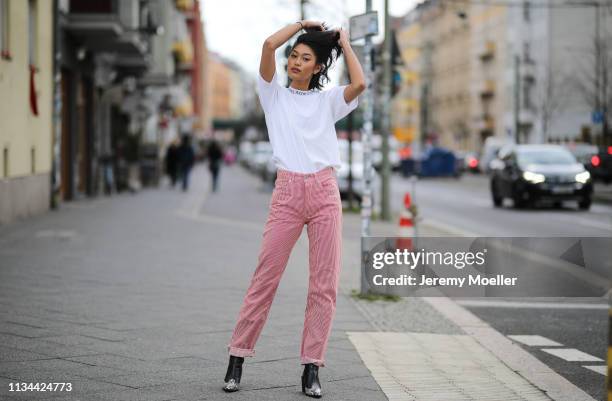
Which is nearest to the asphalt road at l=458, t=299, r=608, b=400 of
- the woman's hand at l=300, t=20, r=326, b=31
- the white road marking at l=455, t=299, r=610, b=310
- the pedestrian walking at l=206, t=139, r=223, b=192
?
the white road marking at l=455, t=299, r=610, b=310

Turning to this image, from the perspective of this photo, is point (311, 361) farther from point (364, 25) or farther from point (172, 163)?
point (172, 163)

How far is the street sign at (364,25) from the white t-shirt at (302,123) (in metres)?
4.03

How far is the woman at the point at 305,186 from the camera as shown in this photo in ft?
20.0

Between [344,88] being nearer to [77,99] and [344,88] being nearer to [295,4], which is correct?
[77,99]

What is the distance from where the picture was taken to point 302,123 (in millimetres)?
6121

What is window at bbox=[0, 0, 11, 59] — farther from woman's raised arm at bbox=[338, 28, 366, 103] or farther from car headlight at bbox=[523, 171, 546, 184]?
car headlight at bbox=[523, 171, 546, 184]

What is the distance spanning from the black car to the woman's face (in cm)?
2243

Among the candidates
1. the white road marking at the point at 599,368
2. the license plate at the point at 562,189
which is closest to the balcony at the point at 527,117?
the license plate at the point at 562,189

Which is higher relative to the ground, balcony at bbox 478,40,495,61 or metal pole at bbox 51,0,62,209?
balcony at bbox 478,40,495,61

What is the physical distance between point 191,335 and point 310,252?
2.16m

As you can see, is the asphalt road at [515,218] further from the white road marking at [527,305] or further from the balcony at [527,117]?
the balcony at [527,117]

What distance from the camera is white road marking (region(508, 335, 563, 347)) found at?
28.0ft

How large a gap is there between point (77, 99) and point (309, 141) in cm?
2397

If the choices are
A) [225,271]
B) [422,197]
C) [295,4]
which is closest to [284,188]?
[225,271]
